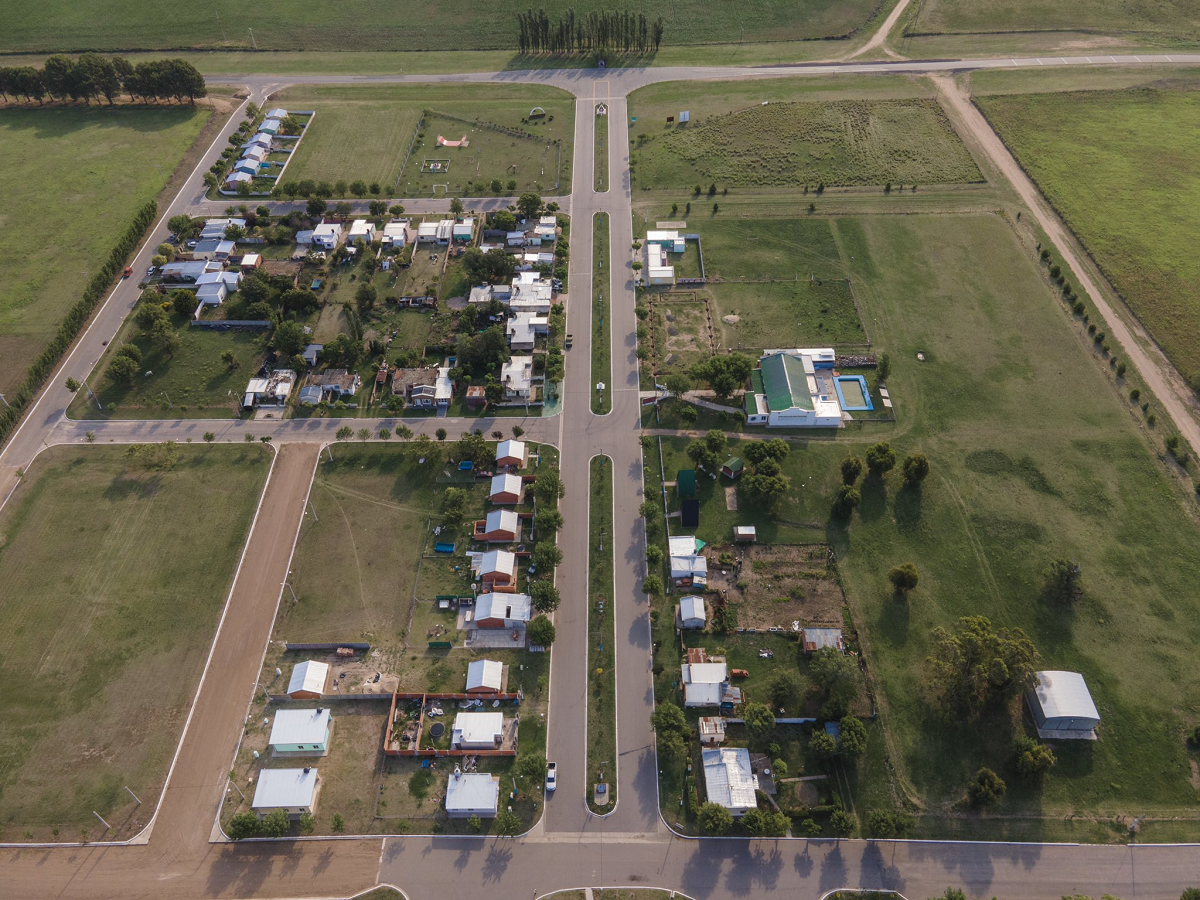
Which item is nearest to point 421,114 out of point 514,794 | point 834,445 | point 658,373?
point 658,373

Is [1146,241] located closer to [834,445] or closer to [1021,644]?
[834,445]

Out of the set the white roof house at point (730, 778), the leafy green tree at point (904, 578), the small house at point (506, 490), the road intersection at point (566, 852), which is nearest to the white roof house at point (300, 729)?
the road intersection at point (566, 852)

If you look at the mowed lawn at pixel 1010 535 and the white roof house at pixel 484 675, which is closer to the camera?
the mowed lawn at pixel 1010 535

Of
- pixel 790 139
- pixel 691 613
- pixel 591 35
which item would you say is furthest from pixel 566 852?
pixel 591 35

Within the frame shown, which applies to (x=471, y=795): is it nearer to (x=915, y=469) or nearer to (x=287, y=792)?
(x=287, y=792)

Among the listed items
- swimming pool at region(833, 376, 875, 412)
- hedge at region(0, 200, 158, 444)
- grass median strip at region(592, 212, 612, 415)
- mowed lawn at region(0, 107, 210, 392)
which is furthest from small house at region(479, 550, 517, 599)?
mowed lawn at region(0, 107, 210, 392)

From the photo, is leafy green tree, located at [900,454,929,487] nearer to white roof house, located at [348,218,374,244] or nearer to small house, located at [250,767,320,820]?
small house, located at [250,767,320,820]

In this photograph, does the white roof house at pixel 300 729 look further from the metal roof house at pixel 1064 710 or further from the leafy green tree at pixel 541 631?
the metal roof house at pixel 1064 710

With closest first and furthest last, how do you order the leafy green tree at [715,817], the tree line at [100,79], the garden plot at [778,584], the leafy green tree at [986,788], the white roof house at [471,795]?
the leafy green tree at [715,817] → the leafy green tree at [986,788] → the white roof house at [471,795] → the garden plot at [778,584] → the tree line at [100,79]
